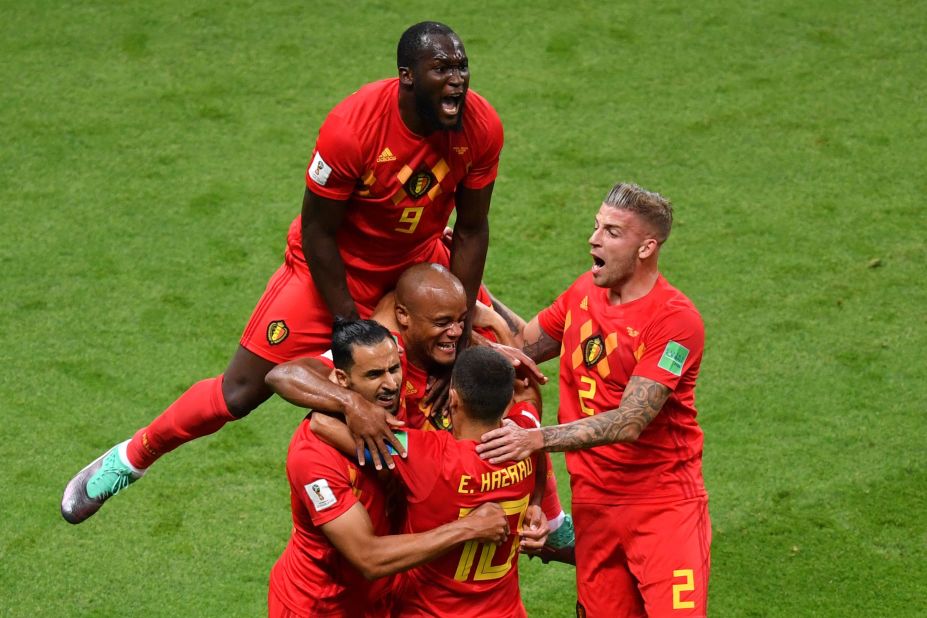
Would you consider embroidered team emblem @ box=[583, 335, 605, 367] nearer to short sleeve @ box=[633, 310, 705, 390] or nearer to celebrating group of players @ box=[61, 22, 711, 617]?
celebrating group of players @ box=[61, 22, 711, 617]

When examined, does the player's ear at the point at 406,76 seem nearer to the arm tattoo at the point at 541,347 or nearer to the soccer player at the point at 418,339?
the soccer player at the point at 418,339

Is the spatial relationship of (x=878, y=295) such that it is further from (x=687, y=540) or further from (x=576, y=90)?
(x=687, y=540)

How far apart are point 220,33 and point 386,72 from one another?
151cm

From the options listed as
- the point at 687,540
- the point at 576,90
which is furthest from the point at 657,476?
the point at 576,90

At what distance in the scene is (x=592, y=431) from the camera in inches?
206

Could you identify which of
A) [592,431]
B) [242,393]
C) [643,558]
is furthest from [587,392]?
[242,393]

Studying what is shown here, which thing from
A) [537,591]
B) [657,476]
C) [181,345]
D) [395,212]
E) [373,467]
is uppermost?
[395,212]

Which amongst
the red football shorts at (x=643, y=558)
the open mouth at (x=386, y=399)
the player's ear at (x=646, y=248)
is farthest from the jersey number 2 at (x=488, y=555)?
the player's ear at (x=646, y=248)

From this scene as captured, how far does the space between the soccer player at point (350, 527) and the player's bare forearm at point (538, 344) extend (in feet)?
3.49

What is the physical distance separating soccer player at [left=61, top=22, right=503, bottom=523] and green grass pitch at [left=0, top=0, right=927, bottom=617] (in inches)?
52.2

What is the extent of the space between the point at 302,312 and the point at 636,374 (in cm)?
145

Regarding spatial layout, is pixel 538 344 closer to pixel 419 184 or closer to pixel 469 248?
pixel 469 248

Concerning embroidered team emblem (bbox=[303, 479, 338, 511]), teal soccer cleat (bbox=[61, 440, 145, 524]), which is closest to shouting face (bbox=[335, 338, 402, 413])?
embroidered team emblem (bbox=[303, 479, 338, 511])

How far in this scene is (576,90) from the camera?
35.4 feet
